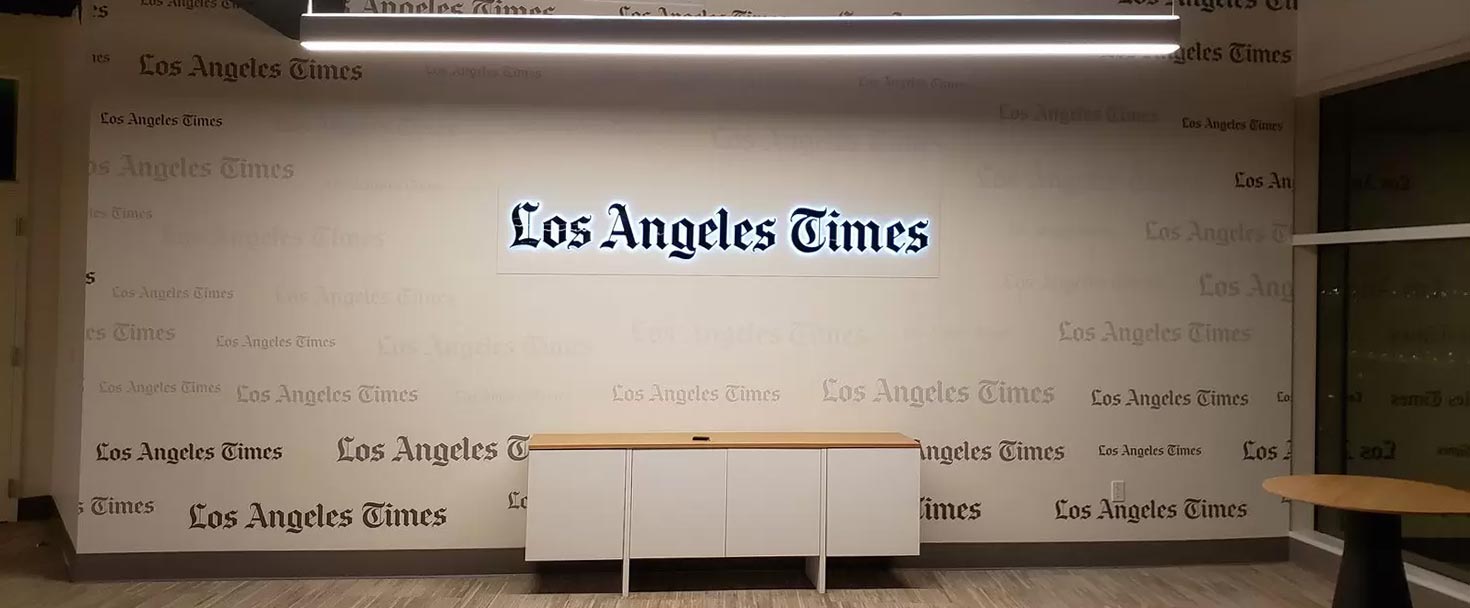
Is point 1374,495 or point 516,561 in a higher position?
point 1374,495

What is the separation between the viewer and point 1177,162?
Result: 4887mm

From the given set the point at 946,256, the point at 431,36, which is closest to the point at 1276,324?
the point at 946,256

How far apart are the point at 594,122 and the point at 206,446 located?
2.49 metres

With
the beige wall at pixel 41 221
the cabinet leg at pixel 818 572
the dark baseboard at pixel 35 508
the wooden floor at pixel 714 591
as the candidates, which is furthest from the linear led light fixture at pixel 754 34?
the dark baseboard at pixel 35 508

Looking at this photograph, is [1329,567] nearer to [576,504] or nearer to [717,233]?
[717,233]

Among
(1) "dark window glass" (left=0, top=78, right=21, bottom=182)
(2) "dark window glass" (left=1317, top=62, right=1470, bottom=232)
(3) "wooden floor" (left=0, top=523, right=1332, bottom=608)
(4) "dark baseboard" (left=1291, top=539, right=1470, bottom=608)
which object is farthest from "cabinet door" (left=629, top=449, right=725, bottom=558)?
(1) "dark window glass" (left=0, top=78, right=21, bottom=182)

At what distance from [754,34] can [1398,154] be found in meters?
3.36

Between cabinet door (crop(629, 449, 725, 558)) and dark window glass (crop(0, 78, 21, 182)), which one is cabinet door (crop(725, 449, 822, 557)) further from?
dark window glass (crop(0, 78, 21, 182))

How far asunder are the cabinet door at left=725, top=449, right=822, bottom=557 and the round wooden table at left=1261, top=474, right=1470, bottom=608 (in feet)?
6.18

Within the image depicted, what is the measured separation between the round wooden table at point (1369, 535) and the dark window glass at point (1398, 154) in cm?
145

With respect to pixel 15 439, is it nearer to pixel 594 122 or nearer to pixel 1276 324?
pixel 594 122

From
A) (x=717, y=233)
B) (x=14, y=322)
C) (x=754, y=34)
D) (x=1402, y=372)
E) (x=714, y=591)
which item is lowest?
(x=714, y=591)

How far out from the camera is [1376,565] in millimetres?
3529

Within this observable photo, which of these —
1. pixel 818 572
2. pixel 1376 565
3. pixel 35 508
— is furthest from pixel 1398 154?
pixel 35 508
